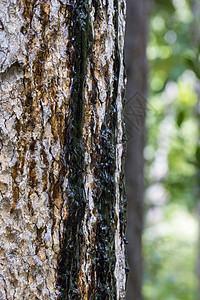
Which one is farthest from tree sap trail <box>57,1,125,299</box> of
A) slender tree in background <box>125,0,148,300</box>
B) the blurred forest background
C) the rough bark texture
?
slender tree in background <box>125,0,148,300</box>

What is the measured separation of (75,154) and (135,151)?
A: 121cm

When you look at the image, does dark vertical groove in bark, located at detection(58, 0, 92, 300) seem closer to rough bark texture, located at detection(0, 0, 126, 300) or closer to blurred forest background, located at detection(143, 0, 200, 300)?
rough bark texture, located at detection(0, 0, 126, 300)

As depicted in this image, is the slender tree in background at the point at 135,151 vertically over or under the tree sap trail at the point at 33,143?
over

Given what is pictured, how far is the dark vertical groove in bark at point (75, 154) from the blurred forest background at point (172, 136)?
2.65 ft

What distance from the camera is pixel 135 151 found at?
5.69 ft

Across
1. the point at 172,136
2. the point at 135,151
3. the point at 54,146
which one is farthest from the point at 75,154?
the point at 172,136

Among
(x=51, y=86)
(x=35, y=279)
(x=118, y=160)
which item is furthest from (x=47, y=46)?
(x=35, y=279)

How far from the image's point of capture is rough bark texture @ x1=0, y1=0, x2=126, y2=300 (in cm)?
51

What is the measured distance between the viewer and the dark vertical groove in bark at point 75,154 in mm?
532

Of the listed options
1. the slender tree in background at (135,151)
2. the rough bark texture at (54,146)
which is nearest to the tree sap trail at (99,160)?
the rough bark texture at (54,146)

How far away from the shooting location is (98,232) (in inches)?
22.4

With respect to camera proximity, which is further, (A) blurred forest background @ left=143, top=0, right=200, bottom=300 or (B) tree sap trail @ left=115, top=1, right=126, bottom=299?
(A) blurred forest background @ left=143, top=0, right=200, bottom=300

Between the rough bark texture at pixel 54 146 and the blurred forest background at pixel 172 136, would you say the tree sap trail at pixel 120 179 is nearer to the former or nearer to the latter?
the rough bark texture at pixel 54 146

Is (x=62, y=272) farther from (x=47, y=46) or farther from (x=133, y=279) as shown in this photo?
(x=133, y=279)
